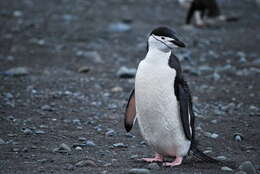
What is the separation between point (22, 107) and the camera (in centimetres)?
597

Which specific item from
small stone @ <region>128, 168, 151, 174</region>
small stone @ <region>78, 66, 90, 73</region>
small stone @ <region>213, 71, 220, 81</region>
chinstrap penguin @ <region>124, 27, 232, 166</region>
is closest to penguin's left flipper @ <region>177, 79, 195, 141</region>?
chinstrap penguin @ <region>124, 27, 232, 166</region>

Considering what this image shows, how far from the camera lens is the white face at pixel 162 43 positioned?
3.94 m

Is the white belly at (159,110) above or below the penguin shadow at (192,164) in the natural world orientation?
above

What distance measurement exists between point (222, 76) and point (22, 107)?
311cm

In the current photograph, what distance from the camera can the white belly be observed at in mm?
3988

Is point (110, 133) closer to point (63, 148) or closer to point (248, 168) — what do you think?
point (63, 148)

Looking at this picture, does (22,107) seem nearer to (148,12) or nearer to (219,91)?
(219,91)

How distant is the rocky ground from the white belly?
17 cm

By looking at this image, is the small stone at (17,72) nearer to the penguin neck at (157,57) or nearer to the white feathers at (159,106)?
the white feathers at (159,106)

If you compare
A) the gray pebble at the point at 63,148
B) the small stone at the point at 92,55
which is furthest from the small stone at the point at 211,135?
the small stone at the point at 92,55

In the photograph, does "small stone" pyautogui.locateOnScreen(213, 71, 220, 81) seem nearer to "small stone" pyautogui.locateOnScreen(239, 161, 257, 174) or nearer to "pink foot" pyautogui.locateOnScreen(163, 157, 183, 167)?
"pink foot" pyautogui.locateOnScreen(163, 157, 183, 167)

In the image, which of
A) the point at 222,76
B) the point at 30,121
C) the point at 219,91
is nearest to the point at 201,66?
the point at 222,76

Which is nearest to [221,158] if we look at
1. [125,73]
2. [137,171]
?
[137,171]

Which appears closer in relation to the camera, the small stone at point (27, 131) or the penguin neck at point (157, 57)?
the penguin neck at point (157, 57)
